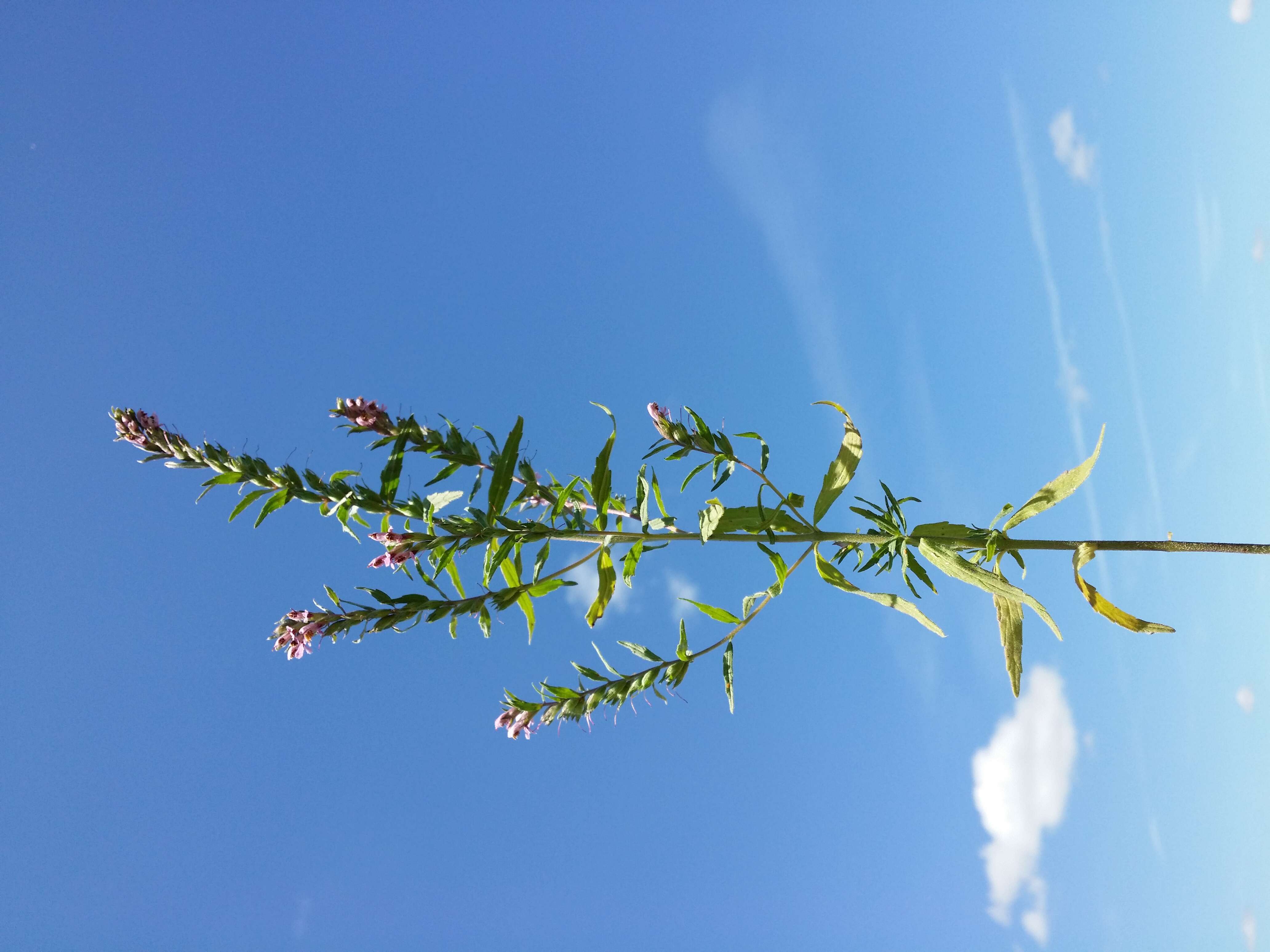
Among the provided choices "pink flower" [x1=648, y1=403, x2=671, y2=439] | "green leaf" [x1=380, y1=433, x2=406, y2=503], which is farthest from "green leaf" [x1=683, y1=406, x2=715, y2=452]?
"green leaf" [x1=380, y1=433, x2=406, y2=503]

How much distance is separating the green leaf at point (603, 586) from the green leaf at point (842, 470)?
3.37 ft

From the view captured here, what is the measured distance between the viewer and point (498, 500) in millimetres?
3264

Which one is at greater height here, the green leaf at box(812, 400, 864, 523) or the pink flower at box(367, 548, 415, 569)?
the green leaf at box(812, 400, 864, 523)

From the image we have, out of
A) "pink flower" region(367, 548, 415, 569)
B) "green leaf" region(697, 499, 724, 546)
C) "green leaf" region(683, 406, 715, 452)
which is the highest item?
"green leaf" region(683, 406, 715, 452)

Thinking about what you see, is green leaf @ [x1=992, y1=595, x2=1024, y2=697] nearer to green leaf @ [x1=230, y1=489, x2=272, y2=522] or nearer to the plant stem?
the plant stem

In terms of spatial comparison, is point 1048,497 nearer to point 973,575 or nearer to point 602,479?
point 973,575

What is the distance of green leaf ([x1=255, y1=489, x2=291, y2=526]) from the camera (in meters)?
3.20

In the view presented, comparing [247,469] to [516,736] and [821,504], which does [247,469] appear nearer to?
[516,736]

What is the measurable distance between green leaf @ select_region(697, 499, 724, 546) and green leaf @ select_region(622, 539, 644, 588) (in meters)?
0.31

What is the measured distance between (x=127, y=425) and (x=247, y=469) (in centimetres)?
68

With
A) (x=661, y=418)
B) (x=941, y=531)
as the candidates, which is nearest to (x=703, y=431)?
(x=661, y=418)

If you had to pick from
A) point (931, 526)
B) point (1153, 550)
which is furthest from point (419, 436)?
point (1153, 550)

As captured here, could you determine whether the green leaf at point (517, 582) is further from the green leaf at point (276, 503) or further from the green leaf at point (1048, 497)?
the green leaf at point (1048, 497)

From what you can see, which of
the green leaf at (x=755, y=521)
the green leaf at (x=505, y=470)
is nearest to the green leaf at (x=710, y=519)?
the green leaf at (x=755, y=521)
